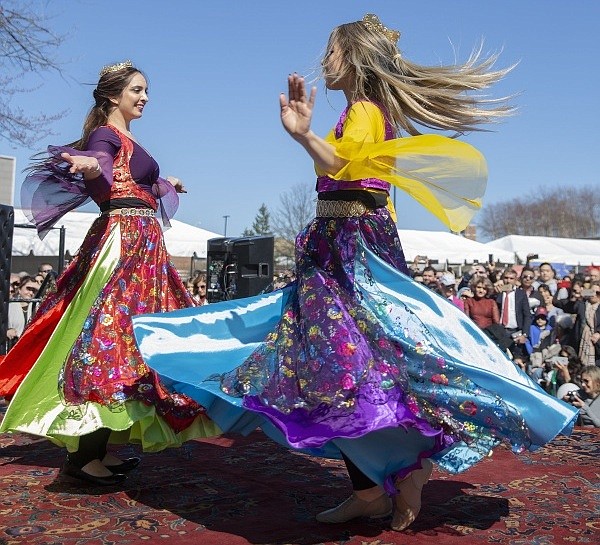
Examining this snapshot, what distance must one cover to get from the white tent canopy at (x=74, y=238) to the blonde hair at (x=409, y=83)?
873cm

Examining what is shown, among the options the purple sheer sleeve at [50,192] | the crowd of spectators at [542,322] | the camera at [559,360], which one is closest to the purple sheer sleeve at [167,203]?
the purple sheer sleeve at [50,192]

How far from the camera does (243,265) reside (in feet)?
25.1

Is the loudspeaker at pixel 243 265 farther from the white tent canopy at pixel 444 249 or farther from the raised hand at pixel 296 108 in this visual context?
the white tent canopy at pixel 444 249

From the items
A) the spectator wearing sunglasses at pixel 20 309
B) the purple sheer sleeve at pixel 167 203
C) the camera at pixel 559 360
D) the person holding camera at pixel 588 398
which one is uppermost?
the purple sheer sleeve at pixel 167 203

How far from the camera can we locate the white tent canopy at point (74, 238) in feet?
41.9

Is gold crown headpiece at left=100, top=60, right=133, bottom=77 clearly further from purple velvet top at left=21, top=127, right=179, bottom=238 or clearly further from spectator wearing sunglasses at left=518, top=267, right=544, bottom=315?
spectator wearing sunglasses at left=518, top=267, right=544, bottom=315

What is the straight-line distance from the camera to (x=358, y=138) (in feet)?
9.09

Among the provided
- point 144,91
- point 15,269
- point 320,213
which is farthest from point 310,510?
point 15,269

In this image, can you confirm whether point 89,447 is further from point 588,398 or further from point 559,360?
point 559,360

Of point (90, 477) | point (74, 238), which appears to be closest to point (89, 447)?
point (90, 477)

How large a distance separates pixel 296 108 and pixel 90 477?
1861 millimetres

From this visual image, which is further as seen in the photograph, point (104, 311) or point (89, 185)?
point (89, 185)

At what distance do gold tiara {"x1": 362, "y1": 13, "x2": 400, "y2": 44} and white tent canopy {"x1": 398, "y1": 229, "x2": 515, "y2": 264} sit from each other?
637 inches

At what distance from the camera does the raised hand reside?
2.56 m
